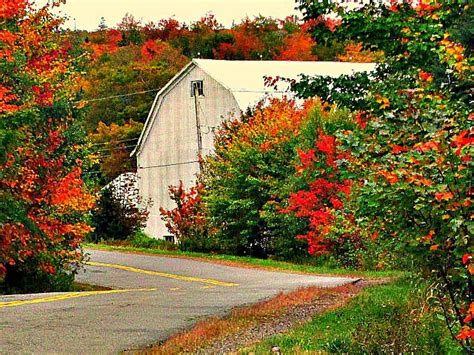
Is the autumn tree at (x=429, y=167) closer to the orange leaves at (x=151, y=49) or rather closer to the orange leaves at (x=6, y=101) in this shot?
the orange leaves at (x=6, y=101)

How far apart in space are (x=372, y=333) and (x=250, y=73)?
48953 millimetres

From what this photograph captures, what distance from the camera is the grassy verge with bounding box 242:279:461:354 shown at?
970cm

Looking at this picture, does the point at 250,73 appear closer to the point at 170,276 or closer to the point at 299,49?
the point at 299,49

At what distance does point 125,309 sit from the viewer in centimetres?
1791

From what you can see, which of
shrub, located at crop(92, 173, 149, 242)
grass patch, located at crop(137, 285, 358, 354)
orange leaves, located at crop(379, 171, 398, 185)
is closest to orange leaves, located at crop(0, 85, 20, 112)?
grass patch, located at crop(137, 285, 358, 354)

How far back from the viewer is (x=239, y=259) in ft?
125

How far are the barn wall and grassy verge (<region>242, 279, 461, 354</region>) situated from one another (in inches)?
1571

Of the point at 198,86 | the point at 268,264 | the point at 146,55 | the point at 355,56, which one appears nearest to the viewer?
the point at 268,264

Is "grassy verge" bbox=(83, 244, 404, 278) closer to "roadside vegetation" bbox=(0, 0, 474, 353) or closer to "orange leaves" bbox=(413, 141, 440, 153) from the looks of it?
"roadside vegetation" bbox=(0, 0, 474, 353)

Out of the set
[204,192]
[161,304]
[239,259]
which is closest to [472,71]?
[161,304]

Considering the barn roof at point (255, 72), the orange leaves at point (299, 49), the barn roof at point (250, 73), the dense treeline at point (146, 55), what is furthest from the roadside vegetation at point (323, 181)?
the orange leaves at point (299, 49)

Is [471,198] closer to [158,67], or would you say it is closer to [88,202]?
[88,202]

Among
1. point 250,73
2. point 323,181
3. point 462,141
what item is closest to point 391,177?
point 462,141

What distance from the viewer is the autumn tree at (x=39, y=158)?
2383cm
